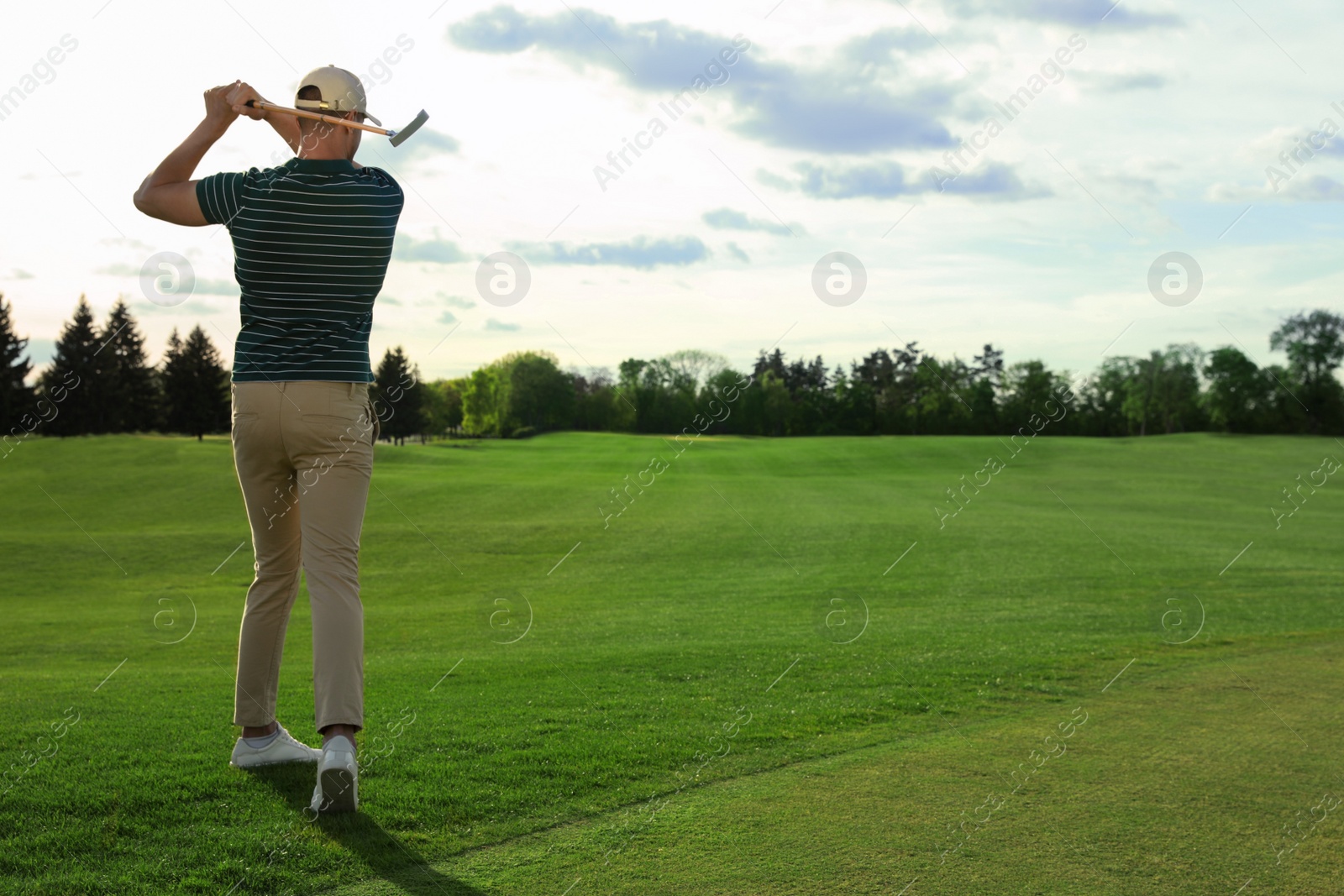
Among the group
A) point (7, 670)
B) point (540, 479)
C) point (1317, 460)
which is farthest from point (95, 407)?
point (1317, 460)

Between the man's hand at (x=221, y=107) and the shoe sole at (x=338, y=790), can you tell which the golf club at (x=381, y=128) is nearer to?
the man's hand at (x=221, y=107)

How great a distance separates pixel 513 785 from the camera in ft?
13.7

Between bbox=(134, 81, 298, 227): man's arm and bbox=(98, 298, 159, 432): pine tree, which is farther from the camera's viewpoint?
bbox=(98, 298, 159, 432): pine tree

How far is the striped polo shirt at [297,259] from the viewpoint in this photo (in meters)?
3.75

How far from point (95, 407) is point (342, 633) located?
54.5 metres

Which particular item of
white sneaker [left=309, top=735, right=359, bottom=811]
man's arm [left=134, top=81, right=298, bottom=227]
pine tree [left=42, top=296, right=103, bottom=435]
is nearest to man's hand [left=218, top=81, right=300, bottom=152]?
man's arm [left=134, top=81, right=298, bottom=227]

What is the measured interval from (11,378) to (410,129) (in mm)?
55966

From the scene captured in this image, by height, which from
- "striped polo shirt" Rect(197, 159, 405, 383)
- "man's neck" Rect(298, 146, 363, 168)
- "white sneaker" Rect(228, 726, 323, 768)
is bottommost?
"white sneaker" Rect(228, 726, 323, 768)

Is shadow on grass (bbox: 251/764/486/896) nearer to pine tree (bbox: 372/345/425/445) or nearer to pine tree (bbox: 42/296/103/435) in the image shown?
pine tree (bbox: 372/345/425/445)

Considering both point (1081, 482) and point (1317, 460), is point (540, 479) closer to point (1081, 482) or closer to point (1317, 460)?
point (1081, 482)

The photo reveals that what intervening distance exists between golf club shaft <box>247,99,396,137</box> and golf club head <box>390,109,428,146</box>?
0.05 meters

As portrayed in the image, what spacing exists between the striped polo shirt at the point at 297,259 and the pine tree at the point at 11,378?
165 ft

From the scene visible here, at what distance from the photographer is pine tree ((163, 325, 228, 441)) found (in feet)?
171

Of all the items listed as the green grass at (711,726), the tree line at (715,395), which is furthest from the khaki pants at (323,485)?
the tree line at (715,395)
